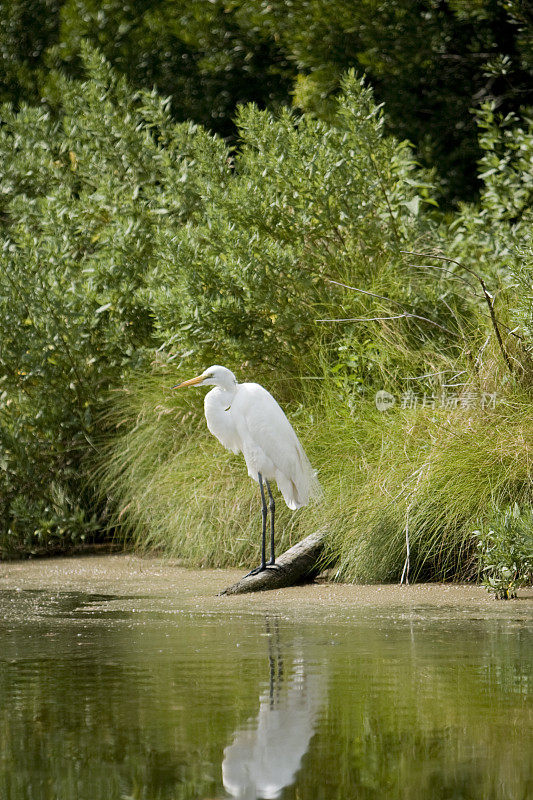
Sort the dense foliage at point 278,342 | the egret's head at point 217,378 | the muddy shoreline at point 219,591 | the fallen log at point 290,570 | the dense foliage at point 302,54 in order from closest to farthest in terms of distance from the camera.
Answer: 1. the muddy shoreline at point 219,591
2. the fallen log at point 290,570
3. the dense foliage at point 278,342
4. the egret's head at point 217,378
5. the dense foliage at point 302,54

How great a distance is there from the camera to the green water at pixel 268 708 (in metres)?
3.12

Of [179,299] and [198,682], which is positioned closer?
[198,682]

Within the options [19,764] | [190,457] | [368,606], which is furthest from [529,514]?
[19,764]

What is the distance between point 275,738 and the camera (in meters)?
3.51

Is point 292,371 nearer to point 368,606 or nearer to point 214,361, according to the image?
point 214,361

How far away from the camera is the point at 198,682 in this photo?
4371mm

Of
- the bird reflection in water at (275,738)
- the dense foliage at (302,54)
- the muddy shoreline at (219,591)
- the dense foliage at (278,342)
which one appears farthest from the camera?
the dense foliage at (302,54)

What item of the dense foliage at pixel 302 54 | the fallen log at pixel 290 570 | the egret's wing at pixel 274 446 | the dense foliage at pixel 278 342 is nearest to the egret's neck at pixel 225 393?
the egret's wing at pixel 274 446

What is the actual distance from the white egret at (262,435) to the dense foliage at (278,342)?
328 mm

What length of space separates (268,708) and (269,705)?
0.05 m

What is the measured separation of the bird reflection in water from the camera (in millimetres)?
3107

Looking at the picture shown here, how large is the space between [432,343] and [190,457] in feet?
6.79

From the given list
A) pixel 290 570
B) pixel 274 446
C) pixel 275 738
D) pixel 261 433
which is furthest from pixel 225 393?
pixel 275 738

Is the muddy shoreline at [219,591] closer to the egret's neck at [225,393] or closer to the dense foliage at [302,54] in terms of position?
the egret's neck at [225,393]
